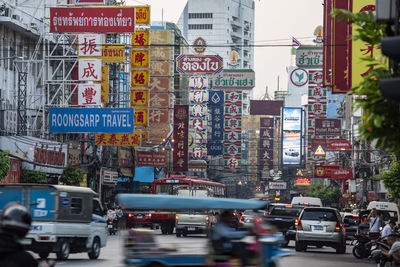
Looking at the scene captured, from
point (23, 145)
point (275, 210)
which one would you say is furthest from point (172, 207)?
point (23, 145)

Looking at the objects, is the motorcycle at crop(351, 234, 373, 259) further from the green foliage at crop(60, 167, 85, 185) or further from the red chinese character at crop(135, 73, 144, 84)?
the red chinese character at crop(135, 73, 144, 84)

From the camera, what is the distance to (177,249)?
13523mm

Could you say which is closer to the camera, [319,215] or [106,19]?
[319,215]

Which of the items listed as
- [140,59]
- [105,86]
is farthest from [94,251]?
[140,59]

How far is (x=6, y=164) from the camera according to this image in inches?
1302

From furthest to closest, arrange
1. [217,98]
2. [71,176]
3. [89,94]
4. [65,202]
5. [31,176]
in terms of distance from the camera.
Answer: [217,98] < [71,176] < [89,94] < [31,176] < [65,202]

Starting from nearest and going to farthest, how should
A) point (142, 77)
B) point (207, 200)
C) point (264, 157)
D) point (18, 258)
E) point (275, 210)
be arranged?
1. point (18, 258)
2. point (207, 200)
3. point (275, 210)
4. point (142, 77)
5. point (264, 157)

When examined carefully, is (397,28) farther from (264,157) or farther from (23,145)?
(264,157)

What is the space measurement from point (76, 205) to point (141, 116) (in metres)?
25.5

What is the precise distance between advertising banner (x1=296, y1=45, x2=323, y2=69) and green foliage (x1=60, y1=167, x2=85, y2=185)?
33815 millimetres

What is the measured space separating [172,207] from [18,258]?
320 inches

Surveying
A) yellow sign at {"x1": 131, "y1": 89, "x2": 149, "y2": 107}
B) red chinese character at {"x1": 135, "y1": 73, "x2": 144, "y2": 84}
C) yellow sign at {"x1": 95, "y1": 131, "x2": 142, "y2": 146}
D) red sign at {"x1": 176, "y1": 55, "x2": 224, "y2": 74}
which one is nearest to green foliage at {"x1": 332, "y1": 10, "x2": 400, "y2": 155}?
yellow sign at {"x1": 95, "y1": 131, "x2": 142, "y2": 146}

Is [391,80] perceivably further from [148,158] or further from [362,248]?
[148,158]

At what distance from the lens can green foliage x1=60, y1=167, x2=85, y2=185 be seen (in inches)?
1778
